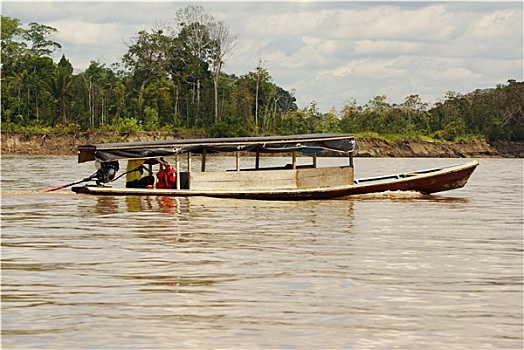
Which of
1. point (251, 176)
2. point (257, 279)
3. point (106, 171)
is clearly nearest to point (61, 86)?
point (106, 171)

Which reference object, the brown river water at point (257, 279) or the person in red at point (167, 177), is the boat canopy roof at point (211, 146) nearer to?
the person in red at point (167, 177)

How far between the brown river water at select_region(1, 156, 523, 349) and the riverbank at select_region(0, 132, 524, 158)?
43325 mm

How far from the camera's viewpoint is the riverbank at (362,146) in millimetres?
59000

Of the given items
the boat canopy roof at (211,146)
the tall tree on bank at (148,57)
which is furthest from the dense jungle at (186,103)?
the boat canopy roof at (211,146)

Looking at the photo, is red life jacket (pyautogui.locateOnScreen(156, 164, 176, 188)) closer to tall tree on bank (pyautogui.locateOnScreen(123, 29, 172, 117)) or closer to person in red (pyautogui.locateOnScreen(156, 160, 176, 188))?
person in red (pyautogui.locateOnScreen(156, 160, 176, 188))

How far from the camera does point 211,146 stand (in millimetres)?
18906

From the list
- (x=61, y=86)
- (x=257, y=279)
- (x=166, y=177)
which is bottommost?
(x=257, y=279)

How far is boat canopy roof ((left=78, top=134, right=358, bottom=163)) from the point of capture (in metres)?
18.0

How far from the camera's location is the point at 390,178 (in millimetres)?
21078

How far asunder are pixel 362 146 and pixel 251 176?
154ft

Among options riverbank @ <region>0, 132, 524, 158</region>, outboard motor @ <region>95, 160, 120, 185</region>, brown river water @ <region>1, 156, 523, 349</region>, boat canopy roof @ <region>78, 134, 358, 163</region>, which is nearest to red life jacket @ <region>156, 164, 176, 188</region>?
boat canopy roof @ <region>78, 134, 358, 163</region>

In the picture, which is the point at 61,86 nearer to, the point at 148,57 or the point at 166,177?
the point at 148,57

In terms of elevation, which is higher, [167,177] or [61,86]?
[61,86]

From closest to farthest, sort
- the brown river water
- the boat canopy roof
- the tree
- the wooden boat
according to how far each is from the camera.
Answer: the brown river water < the boat canopy roof < the wooden boat < the tree
